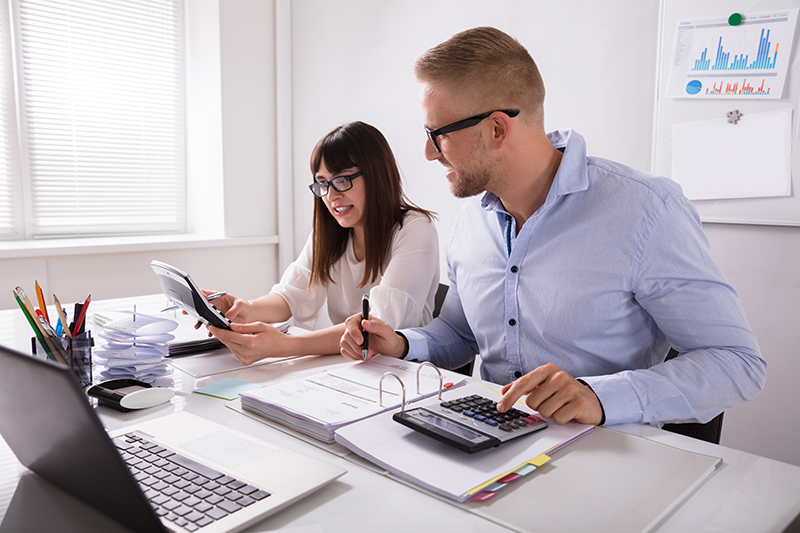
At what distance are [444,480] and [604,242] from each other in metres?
0.65

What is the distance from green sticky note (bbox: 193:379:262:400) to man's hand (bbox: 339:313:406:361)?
22 centimetres

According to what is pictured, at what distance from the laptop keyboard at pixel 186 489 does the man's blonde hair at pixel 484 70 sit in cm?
88

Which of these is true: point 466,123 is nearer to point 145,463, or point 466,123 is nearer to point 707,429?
point 707,429

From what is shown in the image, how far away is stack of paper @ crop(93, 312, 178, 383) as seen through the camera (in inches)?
43.3

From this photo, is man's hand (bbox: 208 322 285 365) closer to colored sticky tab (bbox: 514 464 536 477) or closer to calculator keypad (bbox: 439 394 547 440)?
calculator keypad (bbox: 439 394 547 440)

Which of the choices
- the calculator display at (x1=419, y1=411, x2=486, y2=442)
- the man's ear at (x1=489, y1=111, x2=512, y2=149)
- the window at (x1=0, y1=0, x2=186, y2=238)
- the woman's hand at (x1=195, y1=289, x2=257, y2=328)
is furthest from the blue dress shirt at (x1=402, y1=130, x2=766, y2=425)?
the window at (x1=0, y1=0, x2=186, y2=238)

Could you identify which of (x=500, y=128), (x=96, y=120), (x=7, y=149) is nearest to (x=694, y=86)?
(x=500, y=128)

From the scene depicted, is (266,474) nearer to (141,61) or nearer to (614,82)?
(614,82)

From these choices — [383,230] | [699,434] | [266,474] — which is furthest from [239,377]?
[699,434]

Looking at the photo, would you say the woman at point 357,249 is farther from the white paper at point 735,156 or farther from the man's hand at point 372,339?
the white paper at point 735,156

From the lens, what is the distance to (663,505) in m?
0.65

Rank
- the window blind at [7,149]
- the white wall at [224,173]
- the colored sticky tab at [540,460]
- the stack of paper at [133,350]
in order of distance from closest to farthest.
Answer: the colored sticky tab at [540,460] < the stack of paper at [133,350] < the window blind at [7,149] < the white wall at [224,173]

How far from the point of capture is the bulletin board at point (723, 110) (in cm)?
167

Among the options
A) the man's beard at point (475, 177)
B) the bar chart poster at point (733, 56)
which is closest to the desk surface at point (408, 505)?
the man's beard at point (475, 177)
